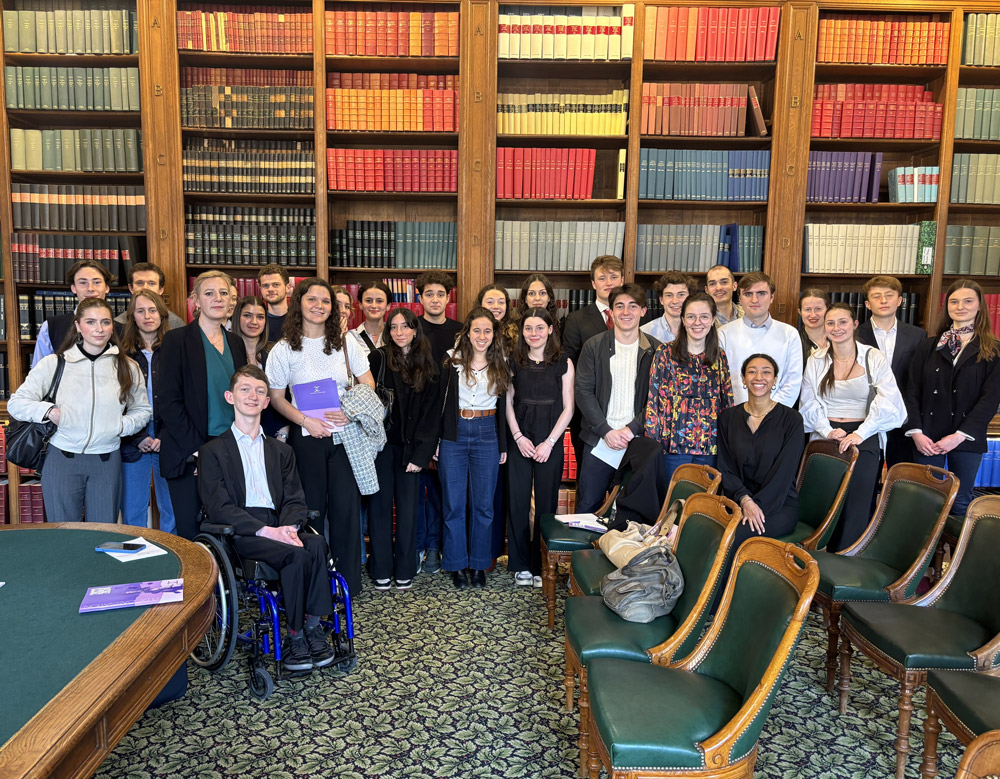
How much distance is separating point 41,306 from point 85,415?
202 cm

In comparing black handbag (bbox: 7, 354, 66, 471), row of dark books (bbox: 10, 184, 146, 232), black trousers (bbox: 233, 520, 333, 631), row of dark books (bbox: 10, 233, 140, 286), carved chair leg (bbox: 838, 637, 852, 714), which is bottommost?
carved chair leg (bbox: 838, 637, 852, 714)

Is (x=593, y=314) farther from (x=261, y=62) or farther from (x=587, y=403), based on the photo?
(x=261, y=62)

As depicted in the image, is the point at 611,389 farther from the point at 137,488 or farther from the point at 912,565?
the point at 137,488

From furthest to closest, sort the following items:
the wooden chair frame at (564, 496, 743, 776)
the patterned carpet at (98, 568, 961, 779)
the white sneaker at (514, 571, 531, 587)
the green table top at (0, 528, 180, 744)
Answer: the white sneaker at (514, 571, 531, 587) < the patterned carpet at (98, 568, 961, 779) < the wooden chair frame at (564, 496, 743, 776) < the green table top at (0, 528, 180, 744)

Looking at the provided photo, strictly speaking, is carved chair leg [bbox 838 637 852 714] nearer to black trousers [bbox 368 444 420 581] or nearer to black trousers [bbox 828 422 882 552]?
black trousers [bbox 828 422 882 552]

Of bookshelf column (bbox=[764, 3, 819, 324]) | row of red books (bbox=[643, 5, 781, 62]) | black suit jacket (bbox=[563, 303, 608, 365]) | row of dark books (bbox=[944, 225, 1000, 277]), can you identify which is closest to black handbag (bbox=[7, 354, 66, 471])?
black suit jacket (bbox=[563, 303, 608, 365])

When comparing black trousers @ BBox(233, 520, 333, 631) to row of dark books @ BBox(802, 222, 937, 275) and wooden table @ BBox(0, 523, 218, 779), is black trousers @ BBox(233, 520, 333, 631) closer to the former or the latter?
wooden table @ BBox(0, 523, 218, 779)

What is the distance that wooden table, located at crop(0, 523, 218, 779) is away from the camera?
1.32m

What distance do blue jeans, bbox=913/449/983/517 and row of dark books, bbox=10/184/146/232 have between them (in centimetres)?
525

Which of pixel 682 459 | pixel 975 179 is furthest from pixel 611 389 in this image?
pixel 975 179

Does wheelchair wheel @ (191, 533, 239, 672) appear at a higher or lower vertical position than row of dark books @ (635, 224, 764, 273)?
lower

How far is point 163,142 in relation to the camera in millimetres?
4785

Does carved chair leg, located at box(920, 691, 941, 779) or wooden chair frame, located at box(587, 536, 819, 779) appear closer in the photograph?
wooden chair frame, located at box(587, 536, 819, 779)

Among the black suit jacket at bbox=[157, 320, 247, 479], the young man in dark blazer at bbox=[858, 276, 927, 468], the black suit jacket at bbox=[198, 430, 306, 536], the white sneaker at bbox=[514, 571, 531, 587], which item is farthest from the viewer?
the young man in dark blazer at bbox=[858, 276, 927, 468]
